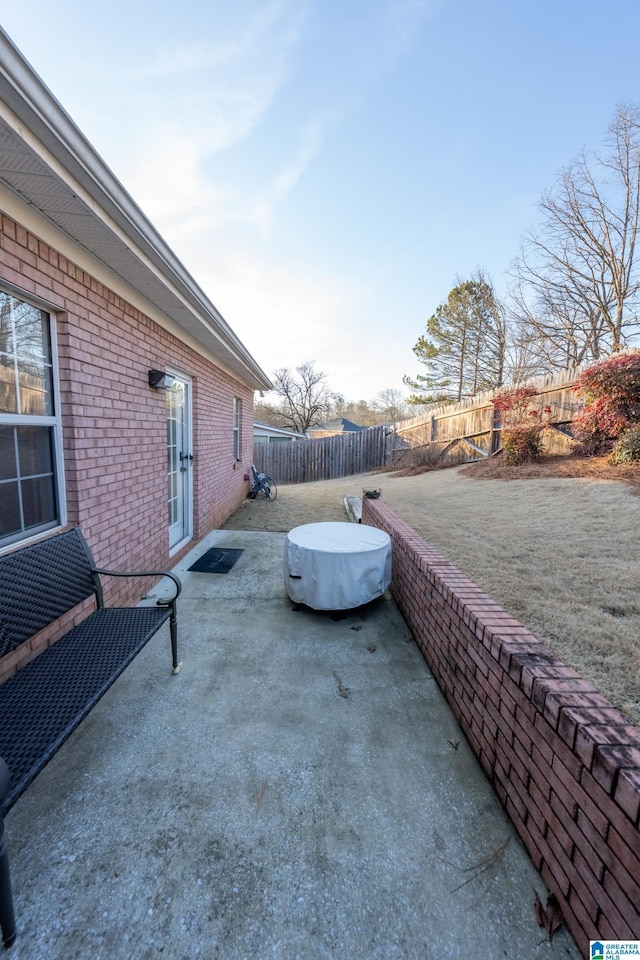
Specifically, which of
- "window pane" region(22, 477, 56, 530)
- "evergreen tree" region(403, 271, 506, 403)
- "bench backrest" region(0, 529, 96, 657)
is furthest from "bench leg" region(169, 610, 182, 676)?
"evergreen tree" region(403, 271, 506, 403)

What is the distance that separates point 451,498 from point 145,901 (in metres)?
5.74

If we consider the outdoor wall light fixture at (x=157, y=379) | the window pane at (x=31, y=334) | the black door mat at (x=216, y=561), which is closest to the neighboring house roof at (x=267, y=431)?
the black door mat at (x=216, y=561)

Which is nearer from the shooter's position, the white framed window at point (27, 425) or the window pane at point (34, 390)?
the white framed window at point (27, 425)

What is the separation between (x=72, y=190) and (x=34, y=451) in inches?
58.0

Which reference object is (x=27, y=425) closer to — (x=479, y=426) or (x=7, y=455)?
(x=7, y=455)

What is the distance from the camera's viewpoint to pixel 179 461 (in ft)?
15.5

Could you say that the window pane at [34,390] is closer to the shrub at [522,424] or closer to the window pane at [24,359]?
the window pane at [24,359]

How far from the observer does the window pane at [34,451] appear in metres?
2.21

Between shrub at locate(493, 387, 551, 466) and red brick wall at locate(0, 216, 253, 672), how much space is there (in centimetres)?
663

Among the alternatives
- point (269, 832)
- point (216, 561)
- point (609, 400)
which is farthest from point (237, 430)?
point (269, 832)

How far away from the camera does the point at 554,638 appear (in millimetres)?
1964

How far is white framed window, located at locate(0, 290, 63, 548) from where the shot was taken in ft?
6.82

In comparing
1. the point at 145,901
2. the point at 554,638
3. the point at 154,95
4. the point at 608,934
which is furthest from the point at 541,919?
the point at 154,95

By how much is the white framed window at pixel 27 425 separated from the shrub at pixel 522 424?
26.1 feet
